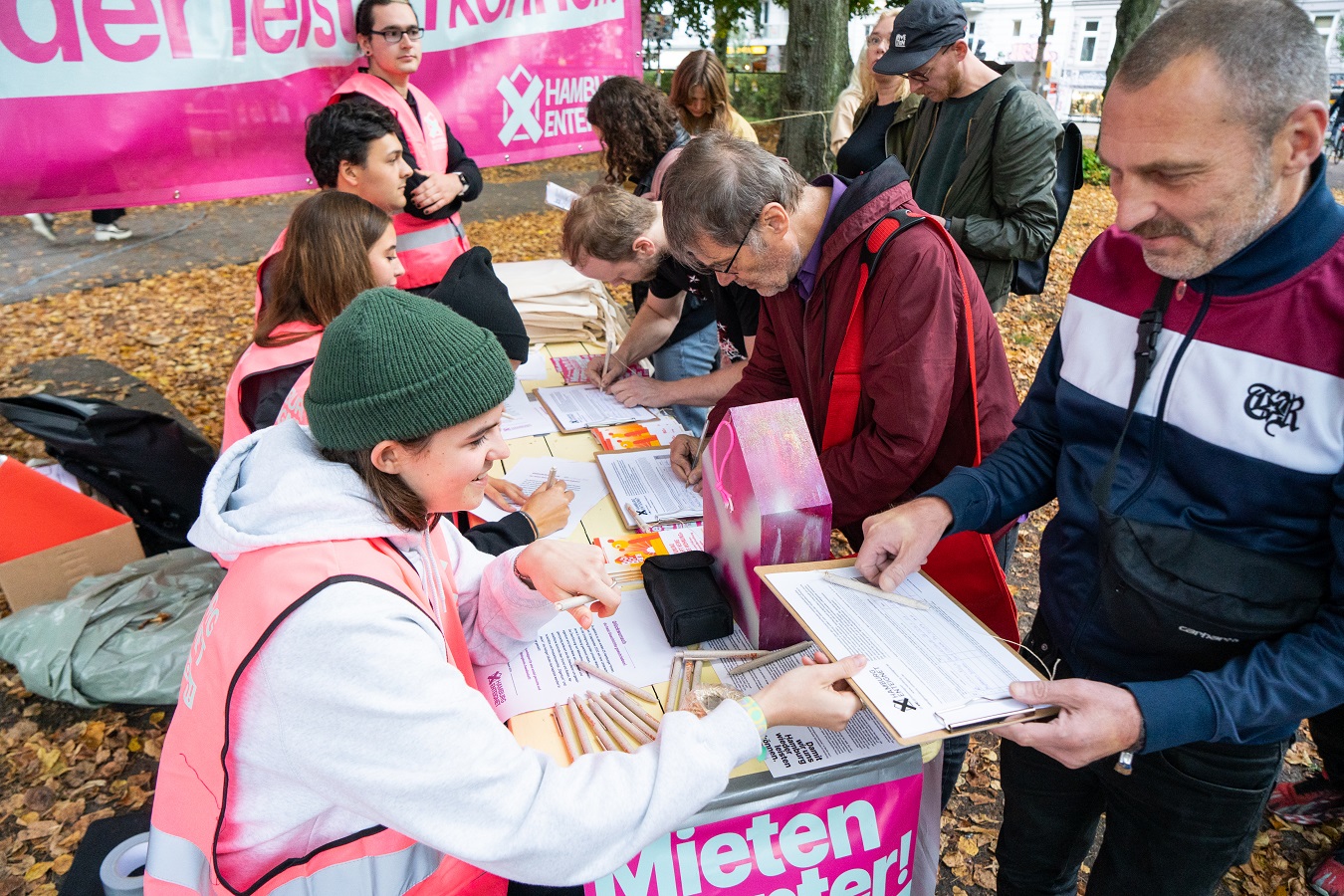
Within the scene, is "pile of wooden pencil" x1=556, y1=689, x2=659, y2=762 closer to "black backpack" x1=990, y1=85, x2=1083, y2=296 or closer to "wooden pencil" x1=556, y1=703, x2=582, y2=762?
"wooden pencil" x1=556, y1=703, x2=582, y2=762

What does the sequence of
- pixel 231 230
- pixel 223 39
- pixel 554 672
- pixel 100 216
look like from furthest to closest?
pixel 231 230
pixel 100 216
pixel 223 39
pixel 554 672

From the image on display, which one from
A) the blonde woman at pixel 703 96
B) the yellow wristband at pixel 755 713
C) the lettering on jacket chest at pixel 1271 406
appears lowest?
the yellow wristband at pixel 755 713

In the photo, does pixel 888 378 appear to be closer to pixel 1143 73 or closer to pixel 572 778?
pixel 1143 73

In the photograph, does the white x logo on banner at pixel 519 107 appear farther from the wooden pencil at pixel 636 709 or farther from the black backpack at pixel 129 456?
the wooden pencil at pixel 636 709

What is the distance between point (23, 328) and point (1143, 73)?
781 cm

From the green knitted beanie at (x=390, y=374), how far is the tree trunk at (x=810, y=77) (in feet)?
21.6

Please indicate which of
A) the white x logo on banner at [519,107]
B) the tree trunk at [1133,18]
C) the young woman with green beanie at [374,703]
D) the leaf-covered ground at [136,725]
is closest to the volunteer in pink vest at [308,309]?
the young woman with green beanie at [374,703]

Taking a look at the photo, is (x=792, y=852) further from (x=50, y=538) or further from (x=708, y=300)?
(x=50, y=538)

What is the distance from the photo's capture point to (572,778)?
113 centimetres

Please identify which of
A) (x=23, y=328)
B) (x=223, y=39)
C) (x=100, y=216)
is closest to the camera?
(x=223, y=39)

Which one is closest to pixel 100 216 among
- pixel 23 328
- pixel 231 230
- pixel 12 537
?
pixel 231 230

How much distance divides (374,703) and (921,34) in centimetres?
336

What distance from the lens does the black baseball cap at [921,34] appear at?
3.27 metres

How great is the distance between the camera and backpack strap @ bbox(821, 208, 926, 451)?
1814 millimetres
